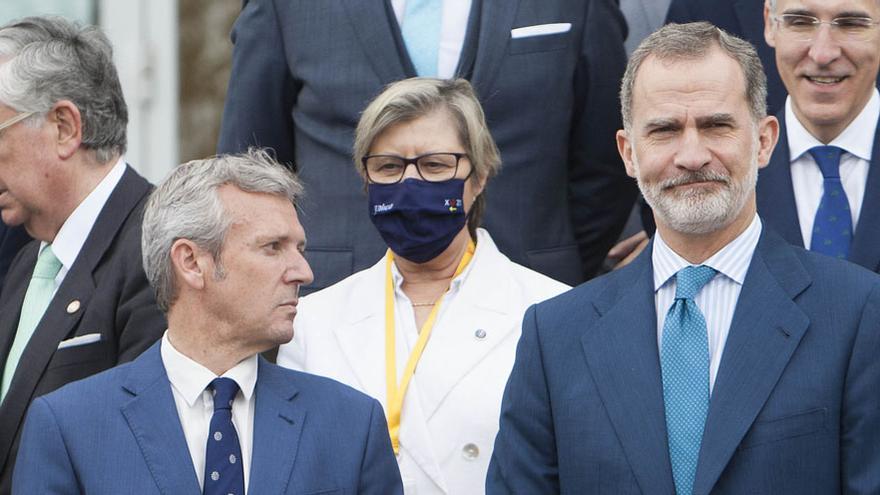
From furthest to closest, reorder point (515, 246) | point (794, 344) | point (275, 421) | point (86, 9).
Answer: point (86, 9), point (515, 246), point (275, 421), point (794, 344)

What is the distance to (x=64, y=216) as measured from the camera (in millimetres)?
5535

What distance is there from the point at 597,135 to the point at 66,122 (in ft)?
5.82

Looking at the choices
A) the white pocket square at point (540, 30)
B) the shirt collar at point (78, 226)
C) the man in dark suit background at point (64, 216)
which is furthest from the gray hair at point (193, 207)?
the white pocket square at point (540, 30)

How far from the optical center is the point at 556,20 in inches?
237

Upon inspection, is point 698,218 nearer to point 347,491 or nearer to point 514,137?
point 347,491

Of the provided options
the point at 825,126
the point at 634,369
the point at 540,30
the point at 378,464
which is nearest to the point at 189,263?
the point at 378,464

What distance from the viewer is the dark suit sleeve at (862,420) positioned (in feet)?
13.9

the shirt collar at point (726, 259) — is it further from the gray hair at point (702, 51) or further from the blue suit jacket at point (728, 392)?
the gray hair at point (702, 51)

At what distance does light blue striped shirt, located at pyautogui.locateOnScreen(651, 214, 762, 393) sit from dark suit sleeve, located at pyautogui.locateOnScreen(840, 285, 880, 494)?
0.34 meters

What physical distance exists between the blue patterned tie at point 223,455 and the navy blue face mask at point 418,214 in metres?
0.93

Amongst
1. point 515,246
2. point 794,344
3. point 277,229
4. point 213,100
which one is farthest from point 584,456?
point 213,100

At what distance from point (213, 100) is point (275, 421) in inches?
159

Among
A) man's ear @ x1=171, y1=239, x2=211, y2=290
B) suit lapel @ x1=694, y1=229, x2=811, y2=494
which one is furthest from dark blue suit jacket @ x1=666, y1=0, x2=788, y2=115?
man's ear @ x1=171, y1=239, x2=211, y2=290

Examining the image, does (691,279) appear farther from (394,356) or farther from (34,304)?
(34,304)
